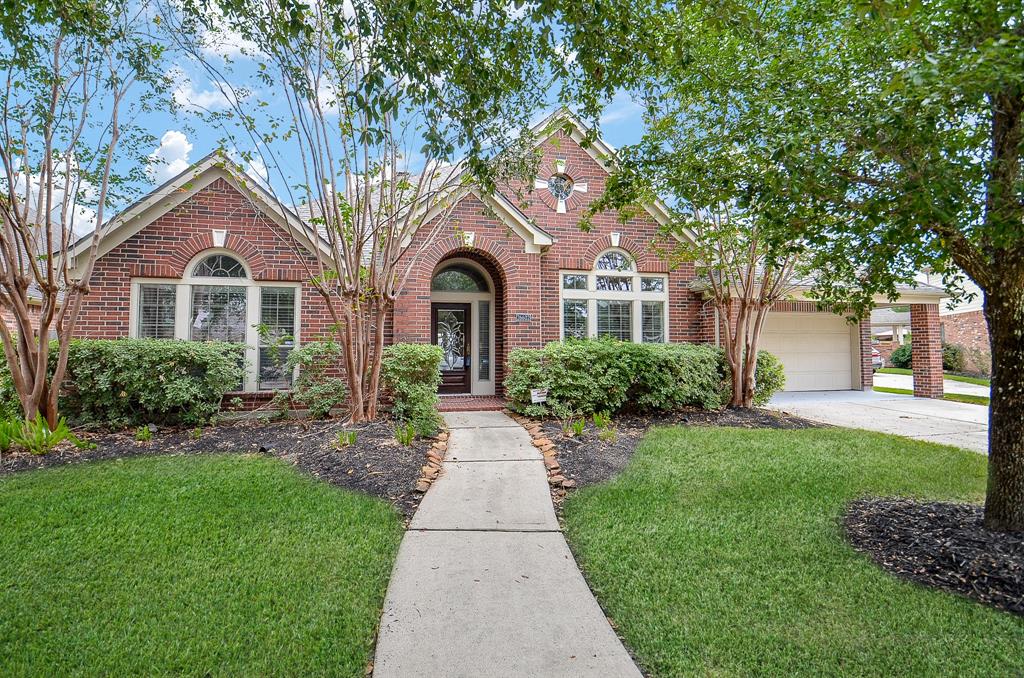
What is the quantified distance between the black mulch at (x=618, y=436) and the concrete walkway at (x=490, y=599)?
0.93 metres

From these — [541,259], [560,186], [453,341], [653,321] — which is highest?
[560,186]

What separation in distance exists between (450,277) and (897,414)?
9.47 meters

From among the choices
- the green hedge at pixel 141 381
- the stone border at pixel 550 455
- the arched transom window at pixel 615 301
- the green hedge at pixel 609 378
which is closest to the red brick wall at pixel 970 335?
the arched transom window at pixel 615 301

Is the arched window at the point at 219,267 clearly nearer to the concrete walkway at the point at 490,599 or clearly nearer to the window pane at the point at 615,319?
the concrete walkway at the point at 490,599

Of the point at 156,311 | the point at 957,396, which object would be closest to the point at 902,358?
the point at 957,396

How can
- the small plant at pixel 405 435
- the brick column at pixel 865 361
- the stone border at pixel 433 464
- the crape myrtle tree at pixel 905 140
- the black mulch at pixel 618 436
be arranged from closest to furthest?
1. the crape myrtle tree at pixel 905 140
2. the stone border at pixel 433 464
3. the black mulch at pixel 618 436
4. the small plant at pixel 405 435
5. the brick column at pixel 865 361

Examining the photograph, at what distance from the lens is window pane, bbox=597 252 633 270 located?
424 inches

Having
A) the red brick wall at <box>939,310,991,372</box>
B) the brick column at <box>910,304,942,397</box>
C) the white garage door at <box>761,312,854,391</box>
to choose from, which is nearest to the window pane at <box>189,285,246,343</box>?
the white garage door at <box>761,312,854,391</box>

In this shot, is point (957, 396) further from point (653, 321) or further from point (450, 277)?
point (450, 277)

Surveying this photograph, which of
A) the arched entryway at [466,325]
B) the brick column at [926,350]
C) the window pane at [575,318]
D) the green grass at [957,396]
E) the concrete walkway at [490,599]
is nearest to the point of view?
the concrete walkway at [490,599]

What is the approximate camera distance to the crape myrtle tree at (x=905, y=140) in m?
2.60

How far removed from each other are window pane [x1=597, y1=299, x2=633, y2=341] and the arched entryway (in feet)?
7.26

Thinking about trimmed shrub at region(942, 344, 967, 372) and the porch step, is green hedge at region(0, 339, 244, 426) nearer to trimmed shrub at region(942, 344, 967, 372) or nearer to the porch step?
the porch step

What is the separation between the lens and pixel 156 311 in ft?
27.9
